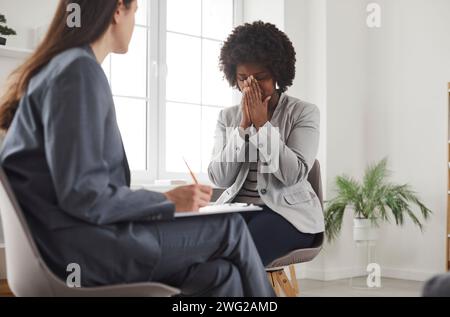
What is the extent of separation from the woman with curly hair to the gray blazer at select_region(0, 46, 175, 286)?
1151mm

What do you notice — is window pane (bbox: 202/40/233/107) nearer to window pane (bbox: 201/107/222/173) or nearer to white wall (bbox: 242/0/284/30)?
window pane (bbox: 201/107/222/173)

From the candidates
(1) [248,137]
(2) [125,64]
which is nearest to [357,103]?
(2) [125,64]

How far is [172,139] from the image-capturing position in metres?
4.44

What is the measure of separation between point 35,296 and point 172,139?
3.14 metres

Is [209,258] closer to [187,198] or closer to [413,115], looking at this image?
[187,198]

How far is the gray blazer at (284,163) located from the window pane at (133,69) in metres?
1.59

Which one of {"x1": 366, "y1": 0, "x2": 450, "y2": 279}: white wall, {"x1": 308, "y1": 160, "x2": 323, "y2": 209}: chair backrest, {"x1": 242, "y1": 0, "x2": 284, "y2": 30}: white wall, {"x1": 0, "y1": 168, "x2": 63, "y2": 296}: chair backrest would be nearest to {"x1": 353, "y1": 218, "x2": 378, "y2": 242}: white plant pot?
{"x1": 366, "y1": 0, "x2": 450, "y2": 279}: white wall

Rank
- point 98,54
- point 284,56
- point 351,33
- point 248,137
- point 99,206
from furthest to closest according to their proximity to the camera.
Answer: point 351,33, point 284,56, point 248,137, point 98,54, point 99,206

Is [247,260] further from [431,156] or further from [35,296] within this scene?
[431,156]

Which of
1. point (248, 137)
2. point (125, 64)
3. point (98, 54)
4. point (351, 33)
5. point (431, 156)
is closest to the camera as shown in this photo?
point (98, 54)

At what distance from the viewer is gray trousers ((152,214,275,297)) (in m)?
1.35

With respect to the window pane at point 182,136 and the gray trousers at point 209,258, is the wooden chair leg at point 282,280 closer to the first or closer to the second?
the gray trousers at point 209,258
